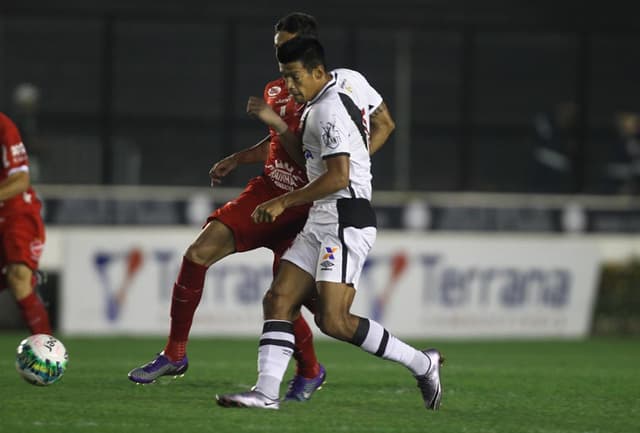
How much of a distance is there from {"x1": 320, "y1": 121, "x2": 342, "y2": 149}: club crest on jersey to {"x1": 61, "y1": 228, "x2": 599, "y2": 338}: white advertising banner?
8115mm

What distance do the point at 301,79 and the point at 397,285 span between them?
872 cm

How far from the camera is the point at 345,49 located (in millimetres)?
17359

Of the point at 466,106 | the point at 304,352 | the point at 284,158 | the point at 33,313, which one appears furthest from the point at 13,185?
the point at 466,106

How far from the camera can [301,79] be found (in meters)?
7.25

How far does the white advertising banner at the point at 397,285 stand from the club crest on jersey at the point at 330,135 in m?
8.11

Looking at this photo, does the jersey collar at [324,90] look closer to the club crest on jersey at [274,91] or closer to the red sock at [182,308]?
the club crest on jersey at [274,91]

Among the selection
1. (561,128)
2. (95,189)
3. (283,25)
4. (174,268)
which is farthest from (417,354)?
(561,128)

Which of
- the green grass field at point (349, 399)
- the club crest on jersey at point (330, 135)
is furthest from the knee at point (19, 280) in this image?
the club crest on jersey at point (330, 135)

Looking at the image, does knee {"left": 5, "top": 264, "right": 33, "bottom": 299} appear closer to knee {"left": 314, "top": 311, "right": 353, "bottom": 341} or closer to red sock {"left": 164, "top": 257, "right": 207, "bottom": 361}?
red sock {"left": 164, "top": 257, "right": 207, "bottom": 361}

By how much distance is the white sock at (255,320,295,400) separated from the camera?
7.18 metres

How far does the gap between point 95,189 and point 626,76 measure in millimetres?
6809

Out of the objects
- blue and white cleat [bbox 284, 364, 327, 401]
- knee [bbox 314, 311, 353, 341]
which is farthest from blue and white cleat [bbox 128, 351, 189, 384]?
knee [bbox 314, 311, 353, 341]

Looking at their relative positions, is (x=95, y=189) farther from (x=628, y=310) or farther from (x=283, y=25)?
(x=283, y=25)

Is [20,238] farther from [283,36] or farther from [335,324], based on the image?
[335,324]
